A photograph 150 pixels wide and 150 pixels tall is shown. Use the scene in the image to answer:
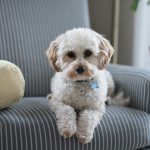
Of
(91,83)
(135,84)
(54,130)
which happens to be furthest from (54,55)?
(135,84)

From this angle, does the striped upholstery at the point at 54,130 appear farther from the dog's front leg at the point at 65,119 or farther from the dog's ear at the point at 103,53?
the dog's ear at the point at 103,53

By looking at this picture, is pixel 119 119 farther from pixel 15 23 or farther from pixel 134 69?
pixel 15 23

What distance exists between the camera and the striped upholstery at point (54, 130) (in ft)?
4.50

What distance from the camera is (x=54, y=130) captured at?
1.40 m

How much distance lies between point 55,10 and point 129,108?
→ 768 mm

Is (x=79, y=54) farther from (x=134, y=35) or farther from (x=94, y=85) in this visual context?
(x=134, y=35)

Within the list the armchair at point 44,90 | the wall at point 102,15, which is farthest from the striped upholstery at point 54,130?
the wall at point 102,15

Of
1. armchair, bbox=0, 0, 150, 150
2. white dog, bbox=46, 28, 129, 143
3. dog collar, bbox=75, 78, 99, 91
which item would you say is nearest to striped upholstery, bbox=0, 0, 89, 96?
armchair, bbox=0, 0, 150, 150

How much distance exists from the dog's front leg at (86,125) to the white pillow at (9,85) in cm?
30

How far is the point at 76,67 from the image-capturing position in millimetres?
1438

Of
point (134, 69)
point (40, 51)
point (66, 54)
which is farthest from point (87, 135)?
point (40, 51)

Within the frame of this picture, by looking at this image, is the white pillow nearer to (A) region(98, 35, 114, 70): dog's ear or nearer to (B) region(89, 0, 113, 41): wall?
(A) region(98, 35, 114, 70): dog's ear

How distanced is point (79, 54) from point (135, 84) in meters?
0.38

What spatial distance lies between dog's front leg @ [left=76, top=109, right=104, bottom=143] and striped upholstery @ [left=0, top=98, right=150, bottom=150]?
30 mm
